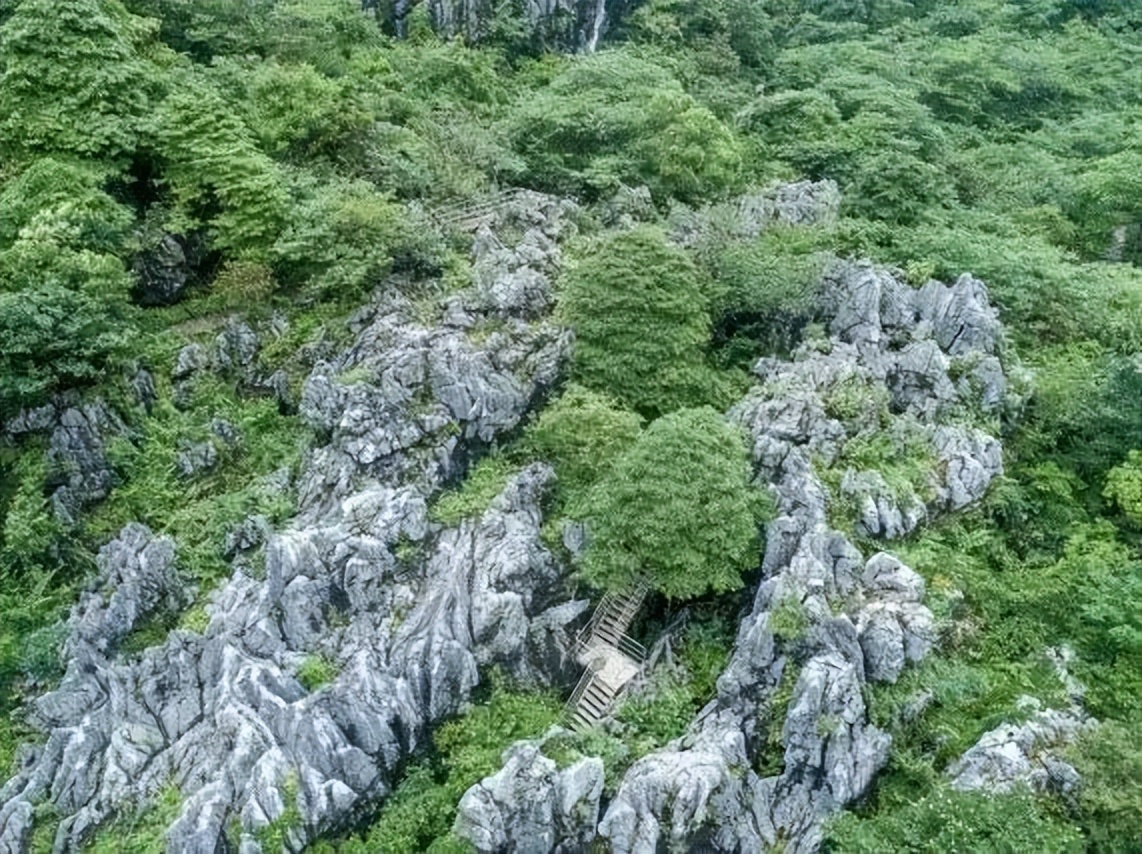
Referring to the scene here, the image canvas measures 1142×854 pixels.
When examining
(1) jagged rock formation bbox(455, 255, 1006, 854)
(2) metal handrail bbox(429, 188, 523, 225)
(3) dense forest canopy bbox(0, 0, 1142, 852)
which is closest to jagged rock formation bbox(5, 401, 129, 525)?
(3) dense forest canopy bbox(0, 0, 1142, 852)

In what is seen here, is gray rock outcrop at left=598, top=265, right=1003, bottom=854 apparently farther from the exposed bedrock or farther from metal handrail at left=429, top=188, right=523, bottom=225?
the exposed bedrock

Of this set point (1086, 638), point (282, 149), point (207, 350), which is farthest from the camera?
point (282, 149)

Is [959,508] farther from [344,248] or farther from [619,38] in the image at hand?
[619,38]

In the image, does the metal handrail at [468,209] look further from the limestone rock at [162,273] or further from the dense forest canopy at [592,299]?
the limestone rock at [162,273]

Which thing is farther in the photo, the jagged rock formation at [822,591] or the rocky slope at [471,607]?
the rocky slope at [471,607]

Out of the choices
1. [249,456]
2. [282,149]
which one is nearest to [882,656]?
[249,456]

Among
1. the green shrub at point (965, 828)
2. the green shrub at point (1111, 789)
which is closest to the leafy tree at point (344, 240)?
the green shrub at point (965, 828)
